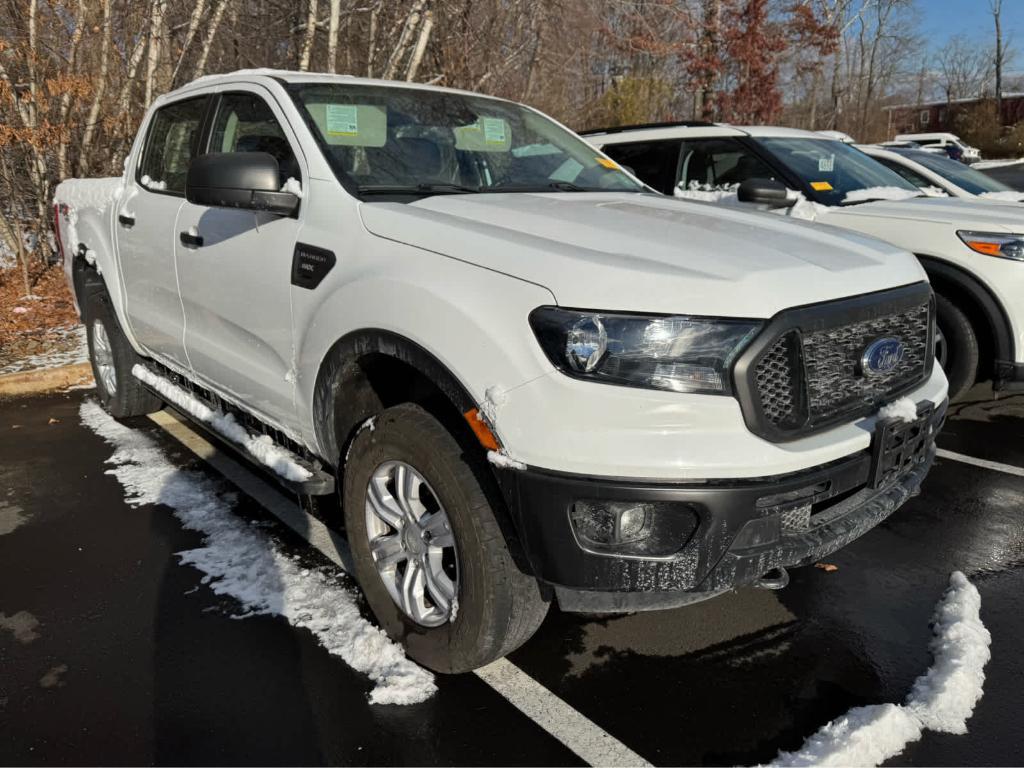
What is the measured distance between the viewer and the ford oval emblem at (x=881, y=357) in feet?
7.69

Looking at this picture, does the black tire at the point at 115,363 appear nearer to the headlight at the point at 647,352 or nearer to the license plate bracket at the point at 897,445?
the headlight at the point at 647,352

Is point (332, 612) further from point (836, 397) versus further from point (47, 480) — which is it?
point (47, 480)

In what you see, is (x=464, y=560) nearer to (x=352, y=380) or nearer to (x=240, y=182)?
(x=352, y=380)

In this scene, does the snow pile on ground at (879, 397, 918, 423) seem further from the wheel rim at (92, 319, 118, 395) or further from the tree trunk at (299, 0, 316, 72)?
the tree trunk at (299, 0, 316, 72)

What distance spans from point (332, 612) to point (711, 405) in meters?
1.75

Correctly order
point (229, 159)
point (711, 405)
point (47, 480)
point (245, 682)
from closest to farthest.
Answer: point (711, 405)
point (245, 682)
point (229, 159)
point (47, 480)

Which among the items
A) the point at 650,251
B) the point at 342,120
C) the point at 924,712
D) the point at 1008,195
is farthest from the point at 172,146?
the point at 1008,195

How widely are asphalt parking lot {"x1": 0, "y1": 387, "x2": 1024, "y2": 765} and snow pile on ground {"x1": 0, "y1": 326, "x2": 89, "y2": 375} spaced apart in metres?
3.20

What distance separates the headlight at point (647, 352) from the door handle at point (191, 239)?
220 centimetres

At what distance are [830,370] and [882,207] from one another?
3.68 metres

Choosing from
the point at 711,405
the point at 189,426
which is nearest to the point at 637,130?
the point at 189,426

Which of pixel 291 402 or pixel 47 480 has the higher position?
pixel 291 402

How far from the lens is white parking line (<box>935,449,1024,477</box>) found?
4484 millimetres

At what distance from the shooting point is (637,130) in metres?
6.88
